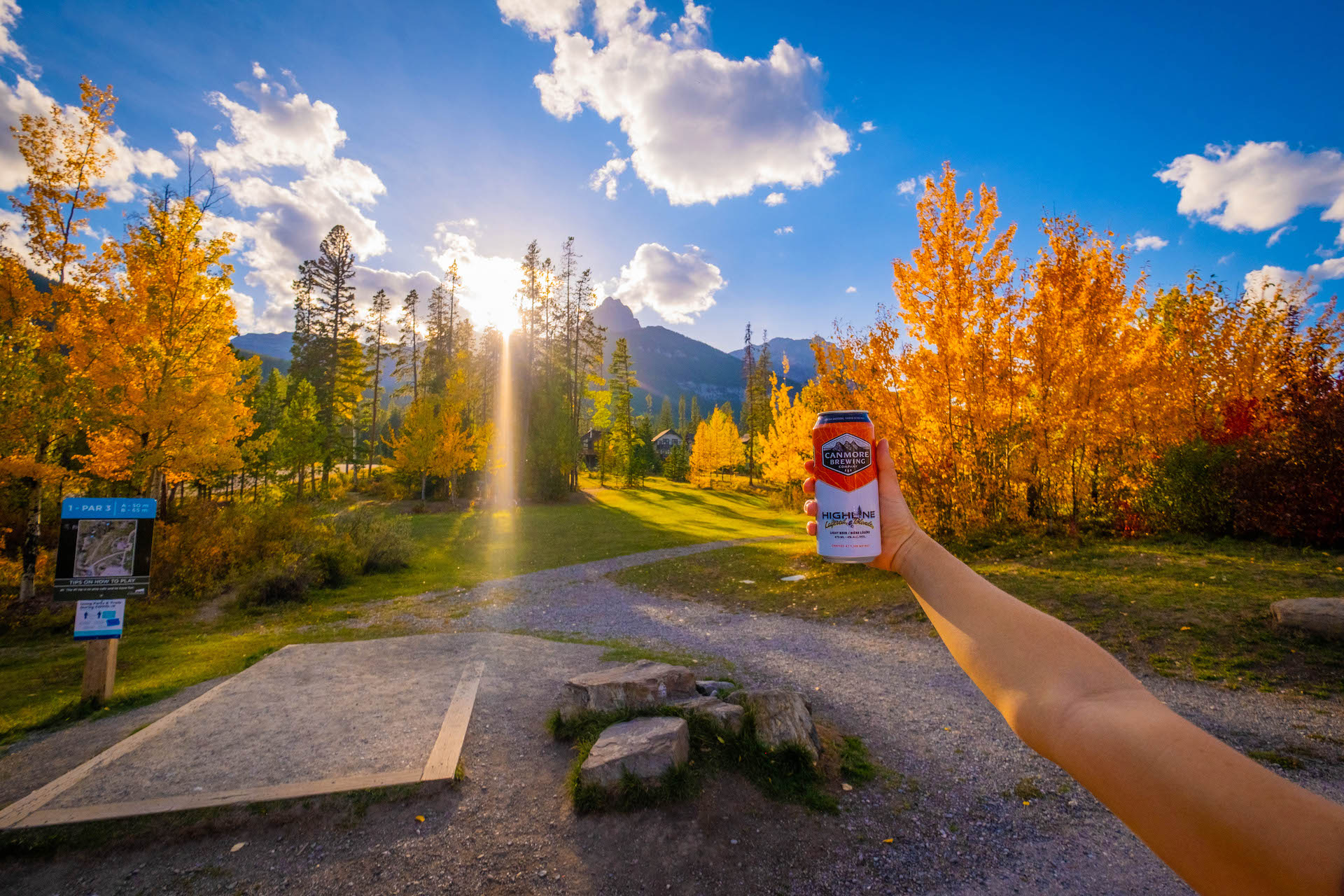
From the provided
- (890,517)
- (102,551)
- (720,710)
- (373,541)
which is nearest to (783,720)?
(720,710)

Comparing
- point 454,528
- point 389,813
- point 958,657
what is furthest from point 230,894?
point 454,528

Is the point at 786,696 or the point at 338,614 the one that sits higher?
the point at 786,696

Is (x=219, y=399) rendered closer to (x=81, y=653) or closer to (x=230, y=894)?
(x=81, y=653)

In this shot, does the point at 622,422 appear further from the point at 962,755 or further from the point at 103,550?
the point at 962,755

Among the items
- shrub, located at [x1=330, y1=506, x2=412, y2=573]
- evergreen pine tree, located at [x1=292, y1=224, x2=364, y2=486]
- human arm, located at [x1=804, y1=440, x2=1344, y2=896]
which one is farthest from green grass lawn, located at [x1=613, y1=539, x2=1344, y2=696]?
evergreen pine tree, located at [x1=292, y1=224, x2=364, y2=486]

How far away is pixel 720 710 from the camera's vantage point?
522 cm

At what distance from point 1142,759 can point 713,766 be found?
4.06 metres

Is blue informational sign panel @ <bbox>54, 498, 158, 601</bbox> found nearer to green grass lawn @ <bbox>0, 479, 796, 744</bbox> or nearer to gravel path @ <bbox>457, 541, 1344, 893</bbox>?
green grass lawn @ <bbox>0, 479, 796, 744</bbox>

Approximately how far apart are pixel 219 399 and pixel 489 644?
878 centimetres

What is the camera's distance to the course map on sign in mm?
6246

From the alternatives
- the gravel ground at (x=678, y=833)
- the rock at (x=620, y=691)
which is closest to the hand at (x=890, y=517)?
the gravel ground at (x=678, y=833)

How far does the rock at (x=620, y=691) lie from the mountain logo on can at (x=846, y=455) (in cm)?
405

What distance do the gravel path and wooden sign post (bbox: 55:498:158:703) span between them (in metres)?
6.35

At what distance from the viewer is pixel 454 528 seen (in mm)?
24812
